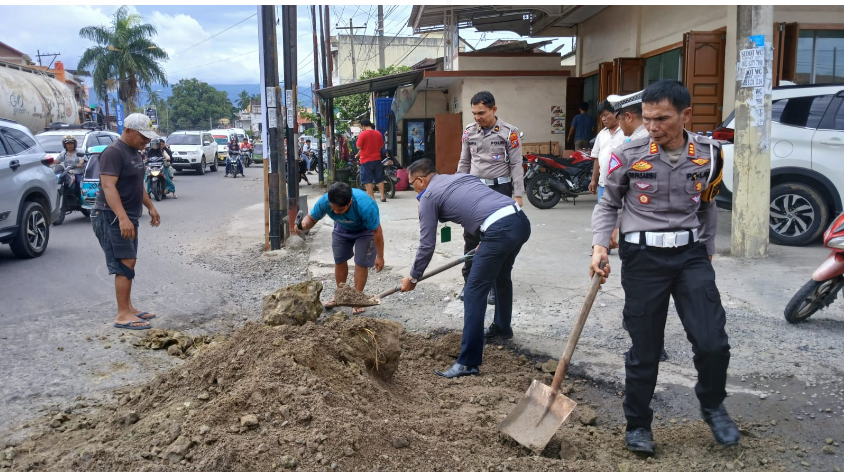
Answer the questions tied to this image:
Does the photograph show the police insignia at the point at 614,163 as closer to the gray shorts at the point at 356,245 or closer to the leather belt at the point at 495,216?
the leather belt at the point at 495,216

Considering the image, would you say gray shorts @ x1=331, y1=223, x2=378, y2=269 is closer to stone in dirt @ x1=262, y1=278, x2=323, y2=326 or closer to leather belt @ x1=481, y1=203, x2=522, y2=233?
stone in dirt @ x1=262, y1=278, x2=323, y2=326

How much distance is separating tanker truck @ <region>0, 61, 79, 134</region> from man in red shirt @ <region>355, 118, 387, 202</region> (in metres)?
11.4

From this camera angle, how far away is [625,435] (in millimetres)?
3279

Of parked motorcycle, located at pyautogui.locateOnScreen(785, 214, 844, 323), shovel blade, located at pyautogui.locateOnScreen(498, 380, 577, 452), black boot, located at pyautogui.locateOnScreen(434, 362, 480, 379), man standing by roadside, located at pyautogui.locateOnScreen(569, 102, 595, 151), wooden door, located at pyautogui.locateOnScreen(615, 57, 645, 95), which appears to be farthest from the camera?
man standing by roadside, located at pyautogui.locateOnScreen(569, 102, 595, 151)

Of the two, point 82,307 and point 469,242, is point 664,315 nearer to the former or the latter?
point 469,242

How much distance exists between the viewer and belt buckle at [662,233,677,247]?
2953mm

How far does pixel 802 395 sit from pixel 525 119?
39.1 ft

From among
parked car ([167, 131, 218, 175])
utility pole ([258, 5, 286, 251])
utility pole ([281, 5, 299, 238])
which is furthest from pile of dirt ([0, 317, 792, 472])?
parked car ([167, 131, 218, 175])

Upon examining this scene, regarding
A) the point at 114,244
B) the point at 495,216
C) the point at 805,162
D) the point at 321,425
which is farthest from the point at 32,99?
the point at 321,425

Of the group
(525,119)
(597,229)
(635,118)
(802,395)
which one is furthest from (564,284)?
(525,119)

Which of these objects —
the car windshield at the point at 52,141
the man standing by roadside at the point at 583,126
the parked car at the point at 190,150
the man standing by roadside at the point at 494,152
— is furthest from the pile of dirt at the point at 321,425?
the parked car at the point at 190,150

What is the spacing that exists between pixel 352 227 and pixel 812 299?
3664 millimetres

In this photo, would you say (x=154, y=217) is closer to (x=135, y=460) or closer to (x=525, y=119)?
(x=135, y=460)

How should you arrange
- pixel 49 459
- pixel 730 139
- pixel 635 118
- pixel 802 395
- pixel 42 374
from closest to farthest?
pixel 49 459, pixel 802 395, pixel 42 374, pixel 635 118, pixel 730 139
